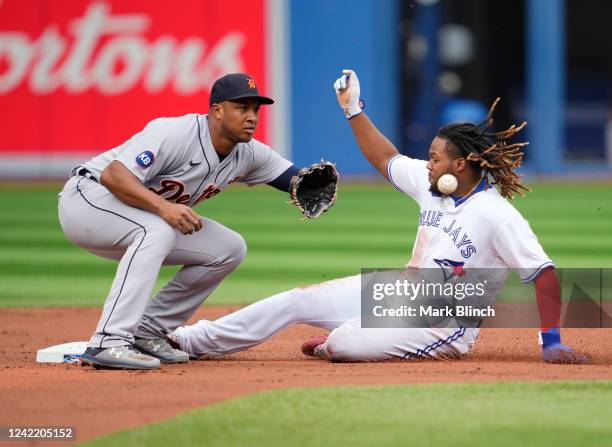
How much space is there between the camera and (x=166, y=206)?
205 inches

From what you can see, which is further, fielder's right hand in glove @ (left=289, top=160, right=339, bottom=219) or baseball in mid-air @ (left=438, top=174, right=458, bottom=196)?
fielder's right hand in glove @ (left=289, top=160, right=339, bottom=219)

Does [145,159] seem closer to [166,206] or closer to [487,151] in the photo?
[166,206]

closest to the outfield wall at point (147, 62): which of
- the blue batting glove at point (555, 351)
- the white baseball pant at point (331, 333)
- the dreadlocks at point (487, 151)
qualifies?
the white baseball pant at point (331, 333)

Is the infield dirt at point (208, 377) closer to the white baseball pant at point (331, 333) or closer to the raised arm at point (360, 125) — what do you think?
the white baseball pant at point (331, 333)

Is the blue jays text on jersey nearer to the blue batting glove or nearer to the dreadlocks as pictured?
the dreadlocks

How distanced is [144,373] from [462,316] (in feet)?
4.95

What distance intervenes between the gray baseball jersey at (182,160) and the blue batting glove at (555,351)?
1.68 m

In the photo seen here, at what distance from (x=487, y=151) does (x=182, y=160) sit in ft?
4.72

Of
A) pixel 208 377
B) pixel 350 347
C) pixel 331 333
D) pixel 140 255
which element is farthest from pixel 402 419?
pixel 140 255

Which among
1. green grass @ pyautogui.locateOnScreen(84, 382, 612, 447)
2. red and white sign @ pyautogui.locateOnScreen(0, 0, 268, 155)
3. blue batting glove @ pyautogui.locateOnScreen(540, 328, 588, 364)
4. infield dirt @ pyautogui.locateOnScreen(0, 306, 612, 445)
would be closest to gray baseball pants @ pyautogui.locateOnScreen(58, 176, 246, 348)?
infield dirt @ pyautogui.locateOnScreen(0, 306, 612, 445)

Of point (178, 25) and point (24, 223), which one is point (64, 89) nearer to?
point (178, 25)

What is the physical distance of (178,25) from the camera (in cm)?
1984

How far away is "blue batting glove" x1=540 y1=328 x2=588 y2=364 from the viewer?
16.9 feet

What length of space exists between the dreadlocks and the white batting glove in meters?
0.56
